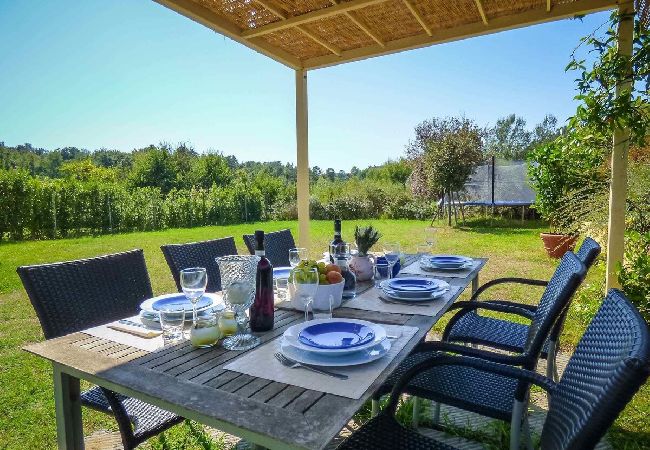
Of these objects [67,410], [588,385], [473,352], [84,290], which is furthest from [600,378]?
[84,290]

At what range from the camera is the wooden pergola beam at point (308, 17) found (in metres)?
2.60

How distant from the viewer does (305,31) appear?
3006mm

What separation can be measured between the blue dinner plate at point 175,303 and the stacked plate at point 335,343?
490mm

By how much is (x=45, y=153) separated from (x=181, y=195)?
369 inches

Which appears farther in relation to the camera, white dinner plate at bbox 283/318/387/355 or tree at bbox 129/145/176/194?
tree at bbox 129/145/176/194

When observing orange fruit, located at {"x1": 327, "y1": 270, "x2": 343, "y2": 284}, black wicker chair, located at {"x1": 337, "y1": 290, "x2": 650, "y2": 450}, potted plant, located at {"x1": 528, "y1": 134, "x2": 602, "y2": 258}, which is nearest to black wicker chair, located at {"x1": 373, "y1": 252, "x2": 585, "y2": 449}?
black wicker chair, located at {"x1": 337, "y1": 290, "x2": 650, "y2": 450}

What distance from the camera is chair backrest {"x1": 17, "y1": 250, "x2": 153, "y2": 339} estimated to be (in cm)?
135

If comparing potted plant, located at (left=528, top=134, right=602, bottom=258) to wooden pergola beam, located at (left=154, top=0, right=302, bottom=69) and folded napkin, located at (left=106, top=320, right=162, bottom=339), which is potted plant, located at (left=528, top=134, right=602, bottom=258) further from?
folded napkin, located at (left=106, top=320, right=162, bottom=339)

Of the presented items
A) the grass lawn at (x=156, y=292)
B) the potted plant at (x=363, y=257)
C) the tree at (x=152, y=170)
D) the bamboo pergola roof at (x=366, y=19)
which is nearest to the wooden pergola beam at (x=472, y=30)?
the bamboo pergola roof at (x=366, y=19)

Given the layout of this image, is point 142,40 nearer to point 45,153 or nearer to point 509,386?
point 45,153

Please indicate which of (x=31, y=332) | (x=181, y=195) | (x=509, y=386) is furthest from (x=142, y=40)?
(x=509, y=386)

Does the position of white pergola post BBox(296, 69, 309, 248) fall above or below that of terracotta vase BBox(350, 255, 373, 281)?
above

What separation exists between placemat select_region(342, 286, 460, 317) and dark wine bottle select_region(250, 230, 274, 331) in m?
0.37

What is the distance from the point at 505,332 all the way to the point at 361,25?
90.0 inches
